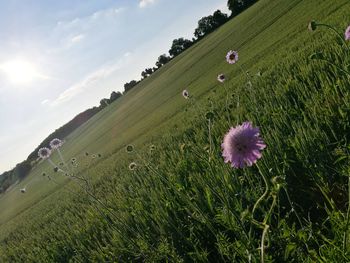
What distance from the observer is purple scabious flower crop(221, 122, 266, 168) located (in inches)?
88.0

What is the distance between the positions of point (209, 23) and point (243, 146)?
80600 mm

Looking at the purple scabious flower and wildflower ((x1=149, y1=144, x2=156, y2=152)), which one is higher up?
the purple scabious flower

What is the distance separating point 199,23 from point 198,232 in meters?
80.6

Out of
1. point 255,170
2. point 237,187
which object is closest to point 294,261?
point 237,187

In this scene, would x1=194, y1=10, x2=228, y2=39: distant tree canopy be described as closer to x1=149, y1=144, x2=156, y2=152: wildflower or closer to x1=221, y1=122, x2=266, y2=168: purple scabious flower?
x1=149, y1=144, x2=156, y2=152: wildflower

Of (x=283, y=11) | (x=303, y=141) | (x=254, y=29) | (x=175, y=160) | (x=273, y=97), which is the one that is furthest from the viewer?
(x=254, y=29)

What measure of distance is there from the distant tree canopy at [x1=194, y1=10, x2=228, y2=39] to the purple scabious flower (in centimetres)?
7485

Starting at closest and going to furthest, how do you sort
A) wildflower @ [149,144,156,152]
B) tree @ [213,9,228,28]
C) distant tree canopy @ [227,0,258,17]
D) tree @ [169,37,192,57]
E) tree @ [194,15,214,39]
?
wildflower @ [149,144,156,152] → distant tree canopy @ [227,0,258,17] → tree @ [213,9,228,28] → tree @ [194,15,214,39] → tree @ [169,37,192,57]

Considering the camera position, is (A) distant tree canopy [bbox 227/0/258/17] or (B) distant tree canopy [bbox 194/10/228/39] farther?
(B) distant tree canopy [bbox 194/10/228/39]

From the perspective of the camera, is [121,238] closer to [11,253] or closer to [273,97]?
[273,97]

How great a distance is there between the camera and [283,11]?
25.5 metres

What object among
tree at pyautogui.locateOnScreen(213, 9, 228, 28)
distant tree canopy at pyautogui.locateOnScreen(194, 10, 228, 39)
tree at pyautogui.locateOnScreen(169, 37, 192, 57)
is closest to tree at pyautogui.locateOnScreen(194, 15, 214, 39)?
distant tree canopy at pyautogui.locateOnScreen(194, 10, 228, 39)

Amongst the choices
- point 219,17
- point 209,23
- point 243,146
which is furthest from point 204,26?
point 243,146

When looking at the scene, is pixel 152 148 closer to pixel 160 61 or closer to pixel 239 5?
pixel 239 5
